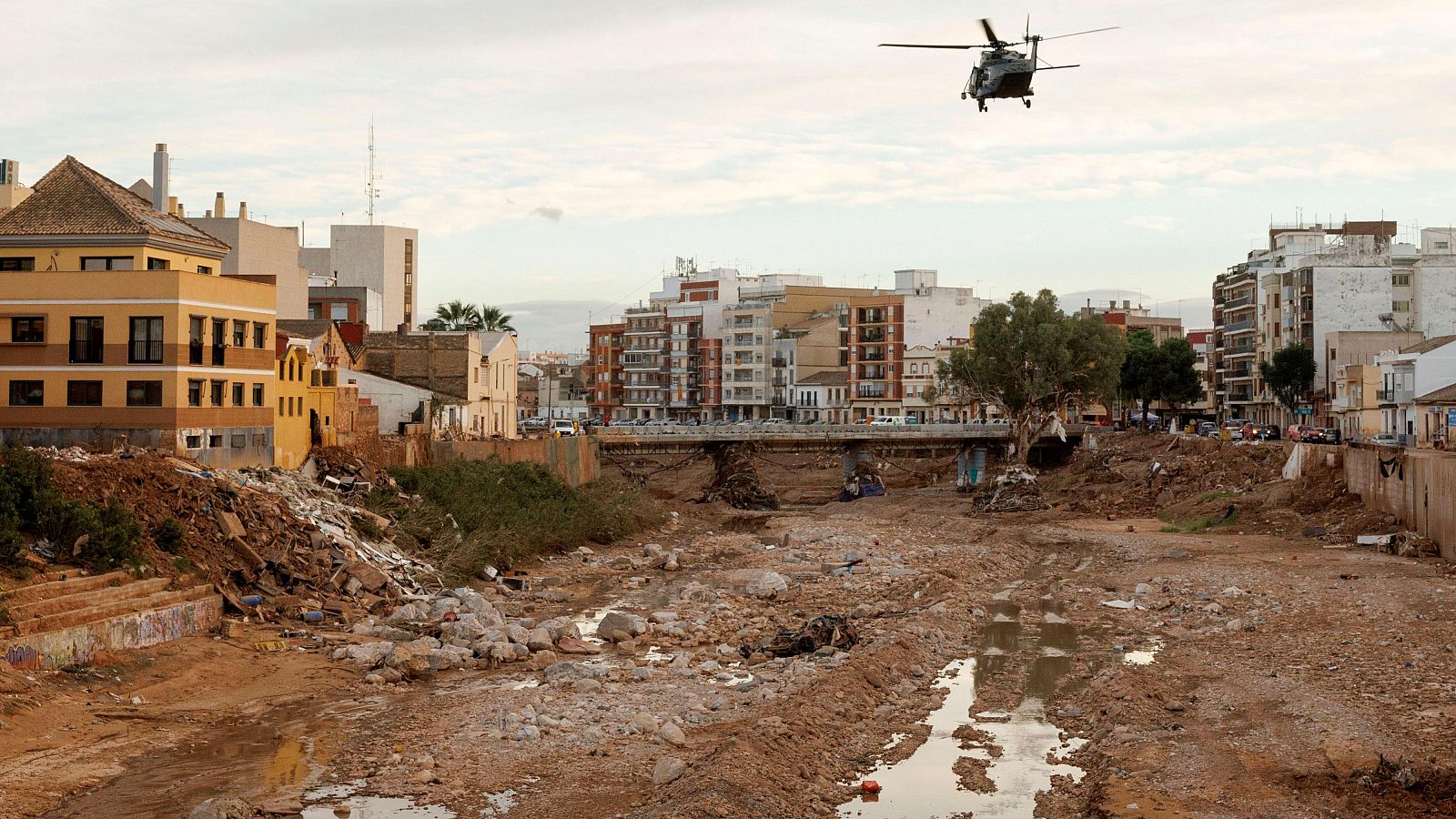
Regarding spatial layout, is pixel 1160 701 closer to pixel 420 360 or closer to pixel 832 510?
pixel 420 360

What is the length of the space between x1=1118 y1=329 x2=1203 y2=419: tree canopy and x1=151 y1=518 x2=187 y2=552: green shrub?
99470 millimetres

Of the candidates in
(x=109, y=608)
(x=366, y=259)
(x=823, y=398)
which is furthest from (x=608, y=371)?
(x=109, y=608)

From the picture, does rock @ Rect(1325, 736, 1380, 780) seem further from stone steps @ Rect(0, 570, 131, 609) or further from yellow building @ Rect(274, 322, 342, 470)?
yellow building @ Rect(274, 322, 342, 470)

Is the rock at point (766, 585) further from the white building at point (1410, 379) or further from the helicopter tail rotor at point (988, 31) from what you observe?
the white building at point (1410, 379)

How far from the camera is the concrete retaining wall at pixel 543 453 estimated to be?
58562mm

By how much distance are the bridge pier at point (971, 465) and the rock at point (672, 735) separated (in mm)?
76678

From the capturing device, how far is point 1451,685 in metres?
25.5

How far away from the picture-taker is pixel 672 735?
75.2ft

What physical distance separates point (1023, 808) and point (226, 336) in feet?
106

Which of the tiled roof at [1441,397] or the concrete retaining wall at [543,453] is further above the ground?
the tiled roof at [1441,397]

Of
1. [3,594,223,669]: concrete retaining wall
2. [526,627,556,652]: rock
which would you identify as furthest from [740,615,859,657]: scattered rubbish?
[3,594,223,669]: concrete retaining wall

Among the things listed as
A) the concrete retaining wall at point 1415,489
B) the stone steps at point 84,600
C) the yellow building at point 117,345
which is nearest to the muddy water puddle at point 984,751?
the stone steps at point 84,600

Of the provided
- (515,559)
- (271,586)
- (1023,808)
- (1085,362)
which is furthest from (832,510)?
(1023,808)

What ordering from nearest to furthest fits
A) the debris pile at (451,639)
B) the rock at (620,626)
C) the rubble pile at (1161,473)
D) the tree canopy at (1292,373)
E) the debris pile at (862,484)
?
the debris pile at (451,639) → the rock at (620,626) → the rubble pile at (1161,473) → the debris pile at (862,484) → the tree canopy at (1292,373)
